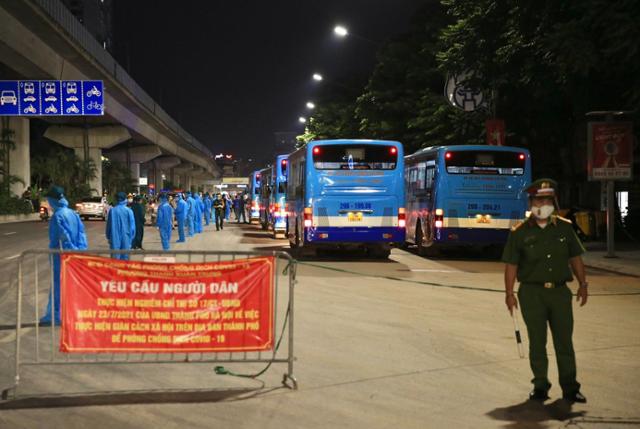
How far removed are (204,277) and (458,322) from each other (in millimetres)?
5060

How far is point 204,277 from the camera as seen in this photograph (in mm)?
6941

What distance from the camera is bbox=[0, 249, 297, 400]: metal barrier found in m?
6.95

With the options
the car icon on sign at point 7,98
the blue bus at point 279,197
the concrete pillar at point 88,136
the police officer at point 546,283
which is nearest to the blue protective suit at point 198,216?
the blue bus at point 279,197

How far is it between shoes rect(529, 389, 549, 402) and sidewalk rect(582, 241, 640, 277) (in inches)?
489

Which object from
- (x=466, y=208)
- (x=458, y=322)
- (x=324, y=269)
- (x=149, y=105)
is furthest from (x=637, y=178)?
(x=149, y=105)

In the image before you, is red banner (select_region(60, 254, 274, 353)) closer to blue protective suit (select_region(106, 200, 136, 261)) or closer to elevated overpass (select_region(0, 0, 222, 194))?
blue protective suit (select_region(106, 200, 136, 261))

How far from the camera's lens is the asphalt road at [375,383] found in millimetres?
6234

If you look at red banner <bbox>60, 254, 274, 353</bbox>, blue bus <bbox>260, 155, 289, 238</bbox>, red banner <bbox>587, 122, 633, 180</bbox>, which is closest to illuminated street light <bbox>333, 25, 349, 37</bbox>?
blue bus <bbox>260, 155, 289, 238</bbox>

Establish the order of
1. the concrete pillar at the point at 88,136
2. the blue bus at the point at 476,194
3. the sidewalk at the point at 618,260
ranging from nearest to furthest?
the sidewalk at the point at 618,260, the blue bus at the point at 476,194, the concrete pillar at the point at 88,136

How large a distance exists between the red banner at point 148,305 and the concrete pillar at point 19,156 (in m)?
50.7

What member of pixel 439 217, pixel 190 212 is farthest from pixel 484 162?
pixel 190 212

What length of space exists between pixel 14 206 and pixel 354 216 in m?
35.1

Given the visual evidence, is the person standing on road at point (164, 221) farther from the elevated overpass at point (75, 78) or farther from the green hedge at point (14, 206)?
the green hedge at point (14, 206)

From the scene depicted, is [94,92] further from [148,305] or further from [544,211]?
[544,211]
